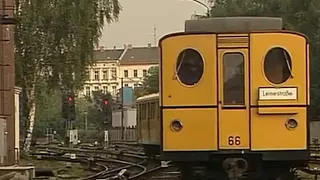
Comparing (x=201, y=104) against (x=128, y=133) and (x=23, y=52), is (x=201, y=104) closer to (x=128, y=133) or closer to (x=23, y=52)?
(x=23, y=52)

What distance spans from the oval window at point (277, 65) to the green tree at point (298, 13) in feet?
103

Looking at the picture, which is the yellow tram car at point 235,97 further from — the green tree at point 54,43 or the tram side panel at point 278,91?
the green tree at point 54,43

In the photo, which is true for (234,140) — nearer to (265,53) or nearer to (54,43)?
(265,53)

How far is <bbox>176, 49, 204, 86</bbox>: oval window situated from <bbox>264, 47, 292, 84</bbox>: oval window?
3.65 feet

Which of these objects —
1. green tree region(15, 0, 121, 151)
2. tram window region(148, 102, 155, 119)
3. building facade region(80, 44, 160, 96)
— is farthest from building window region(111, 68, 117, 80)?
tram window region(148, 102, 155, 119)

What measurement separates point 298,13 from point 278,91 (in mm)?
35725

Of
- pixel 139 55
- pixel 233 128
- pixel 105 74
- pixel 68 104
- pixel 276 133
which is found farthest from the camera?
pixel 139 55

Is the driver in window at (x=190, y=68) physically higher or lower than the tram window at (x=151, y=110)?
higher

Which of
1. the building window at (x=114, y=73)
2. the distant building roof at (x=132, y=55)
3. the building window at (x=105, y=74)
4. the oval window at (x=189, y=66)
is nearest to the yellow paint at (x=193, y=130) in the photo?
the oval window at (x=189, y=66)

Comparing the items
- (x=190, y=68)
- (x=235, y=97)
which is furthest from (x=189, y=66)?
(x=235, y=97)

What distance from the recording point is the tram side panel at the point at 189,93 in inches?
524

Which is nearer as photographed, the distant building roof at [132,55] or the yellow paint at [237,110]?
the yellow paint at [237,110]

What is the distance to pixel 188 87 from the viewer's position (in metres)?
13.4

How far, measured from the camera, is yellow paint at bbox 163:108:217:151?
1329cm
